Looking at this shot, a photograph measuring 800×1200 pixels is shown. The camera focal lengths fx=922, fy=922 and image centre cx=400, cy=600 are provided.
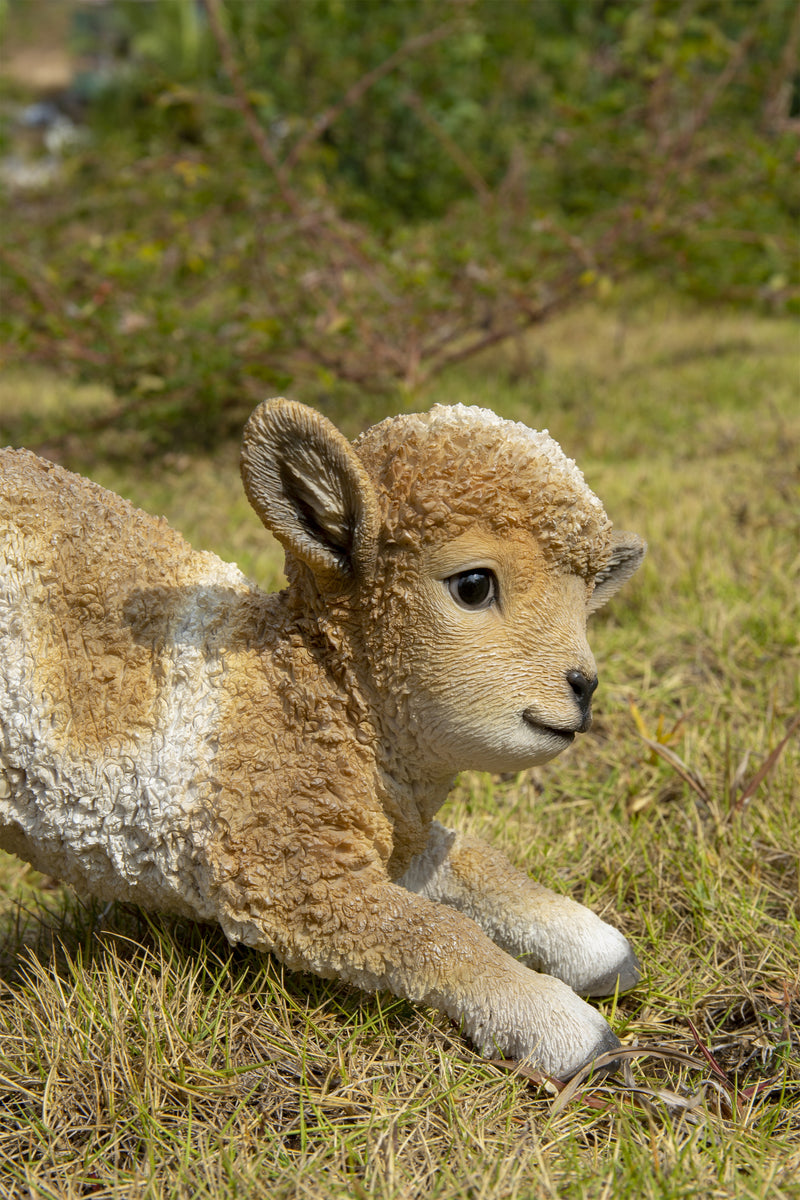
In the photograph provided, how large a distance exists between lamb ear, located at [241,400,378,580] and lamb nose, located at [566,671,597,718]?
0.36 m

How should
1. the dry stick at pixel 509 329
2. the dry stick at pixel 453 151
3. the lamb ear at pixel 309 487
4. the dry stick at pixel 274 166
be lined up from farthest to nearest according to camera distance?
the dry stick at pixel 453 151
the dry stick at pixel 509 329
the dry stick at pixel 274 166
the lamb ear at pixel 309 487

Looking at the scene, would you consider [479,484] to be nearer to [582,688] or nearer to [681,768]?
[582,688]

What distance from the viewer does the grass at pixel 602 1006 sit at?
1.41 meters

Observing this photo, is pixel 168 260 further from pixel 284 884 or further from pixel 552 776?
pixel 284 884

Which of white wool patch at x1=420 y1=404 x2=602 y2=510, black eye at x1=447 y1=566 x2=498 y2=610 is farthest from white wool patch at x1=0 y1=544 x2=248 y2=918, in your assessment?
white wool patch at x1=420 y1=404 x2=602 y2=510

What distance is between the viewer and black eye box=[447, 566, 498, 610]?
4.67ft

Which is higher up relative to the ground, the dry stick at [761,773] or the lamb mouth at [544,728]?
the lamb mouth at [544,728]

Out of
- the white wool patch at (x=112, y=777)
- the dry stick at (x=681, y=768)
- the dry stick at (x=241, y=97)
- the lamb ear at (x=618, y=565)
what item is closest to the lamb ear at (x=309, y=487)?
the white wool patch at (x=112, y=777)

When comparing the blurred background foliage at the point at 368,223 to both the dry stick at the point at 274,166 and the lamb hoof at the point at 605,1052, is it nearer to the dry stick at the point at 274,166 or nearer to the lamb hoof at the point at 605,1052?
the dry stick at the point at 274,166

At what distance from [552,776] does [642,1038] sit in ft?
2.69

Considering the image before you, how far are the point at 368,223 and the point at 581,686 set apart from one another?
251 inches

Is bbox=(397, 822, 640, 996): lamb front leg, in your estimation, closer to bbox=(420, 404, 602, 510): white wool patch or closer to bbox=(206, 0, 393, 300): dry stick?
bbox=(420, 404, 602, 510): white wool patch

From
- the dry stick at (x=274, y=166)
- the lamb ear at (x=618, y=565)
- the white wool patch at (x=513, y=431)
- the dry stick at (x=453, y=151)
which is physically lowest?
the lamb ear at (x=618, y=565)

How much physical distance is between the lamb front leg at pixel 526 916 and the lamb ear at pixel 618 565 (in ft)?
1.91
